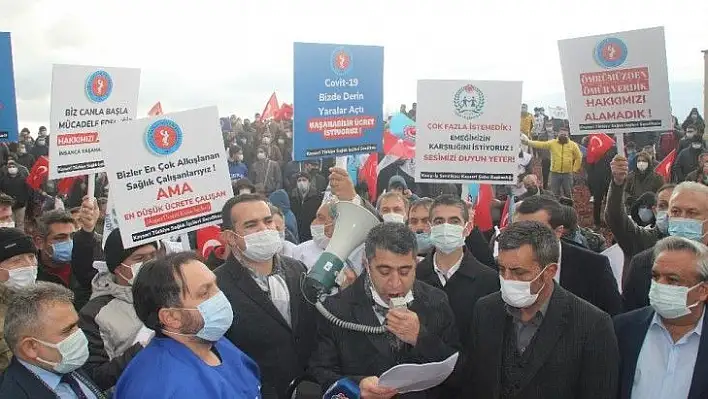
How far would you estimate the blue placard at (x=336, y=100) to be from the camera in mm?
6477

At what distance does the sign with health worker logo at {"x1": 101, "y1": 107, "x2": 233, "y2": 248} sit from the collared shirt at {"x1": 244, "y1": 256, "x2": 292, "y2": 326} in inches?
33.9

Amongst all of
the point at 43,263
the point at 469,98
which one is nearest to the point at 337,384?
the point at 43,263

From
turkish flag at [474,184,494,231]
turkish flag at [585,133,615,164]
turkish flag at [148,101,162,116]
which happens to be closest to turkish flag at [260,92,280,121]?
turkish flag at [148,101,162,116]

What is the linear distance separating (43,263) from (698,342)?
4719 millimetres

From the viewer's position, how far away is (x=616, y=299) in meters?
4.30

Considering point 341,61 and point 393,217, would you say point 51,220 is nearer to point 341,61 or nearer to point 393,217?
point 393,217

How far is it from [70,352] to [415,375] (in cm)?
152

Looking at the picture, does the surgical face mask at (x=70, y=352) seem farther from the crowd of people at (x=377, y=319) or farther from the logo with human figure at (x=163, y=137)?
the logo with human figure at (x=163, y=137)

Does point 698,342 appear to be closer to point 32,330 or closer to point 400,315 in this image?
point 400,315

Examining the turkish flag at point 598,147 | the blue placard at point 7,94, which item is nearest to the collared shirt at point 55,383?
the blue placard at point 7,94

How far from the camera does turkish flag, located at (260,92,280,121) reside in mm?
19828

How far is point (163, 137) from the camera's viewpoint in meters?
4.74

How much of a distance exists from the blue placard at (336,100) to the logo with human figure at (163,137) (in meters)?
1.71

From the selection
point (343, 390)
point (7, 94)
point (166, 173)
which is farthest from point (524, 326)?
point (7, 94)
